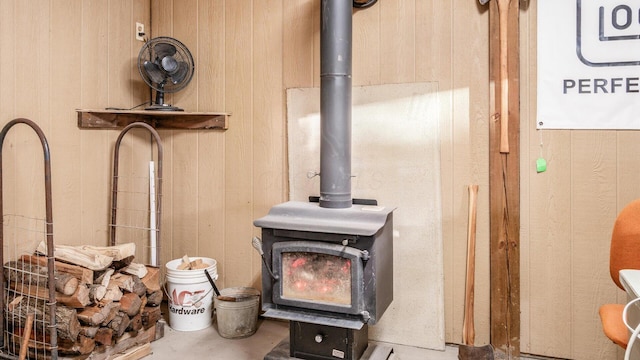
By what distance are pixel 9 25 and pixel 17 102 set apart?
1.28 feet

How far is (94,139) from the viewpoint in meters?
3.04

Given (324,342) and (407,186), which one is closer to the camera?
(324,342)

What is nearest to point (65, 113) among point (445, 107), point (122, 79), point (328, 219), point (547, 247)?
point (122, 79)

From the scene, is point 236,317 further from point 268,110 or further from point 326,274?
point 268,110

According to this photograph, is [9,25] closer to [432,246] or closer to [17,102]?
[17,102]

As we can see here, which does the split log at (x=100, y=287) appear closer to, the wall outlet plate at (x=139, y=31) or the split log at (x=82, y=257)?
the split log at (x=82, y=257)

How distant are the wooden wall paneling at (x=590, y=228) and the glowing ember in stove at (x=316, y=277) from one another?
3.99 feet

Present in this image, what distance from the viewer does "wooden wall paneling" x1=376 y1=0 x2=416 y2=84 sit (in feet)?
9.07

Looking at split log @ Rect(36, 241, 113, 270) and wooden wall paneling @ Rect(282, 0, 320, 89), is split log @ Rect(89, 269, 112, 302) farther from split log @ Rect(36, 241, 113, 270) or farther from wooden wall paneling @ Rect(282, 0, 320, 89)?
wooden wall paneling @ Rect(282, 0, 320, 89)

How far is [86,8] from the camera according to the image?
9.70ft

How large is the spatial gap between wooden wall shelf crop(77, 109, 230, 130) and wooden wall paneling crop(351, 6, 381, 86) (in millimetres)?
921

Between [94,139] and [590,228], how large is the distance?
2.85 meters

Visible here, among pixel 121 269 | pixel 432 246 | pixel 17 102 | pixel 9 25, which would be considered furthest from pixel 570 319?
pixel 9 25

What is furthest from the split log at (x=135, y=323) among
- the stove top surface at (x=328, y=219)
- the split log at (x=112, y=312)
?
the stove top surface at (x=328, y=219)
